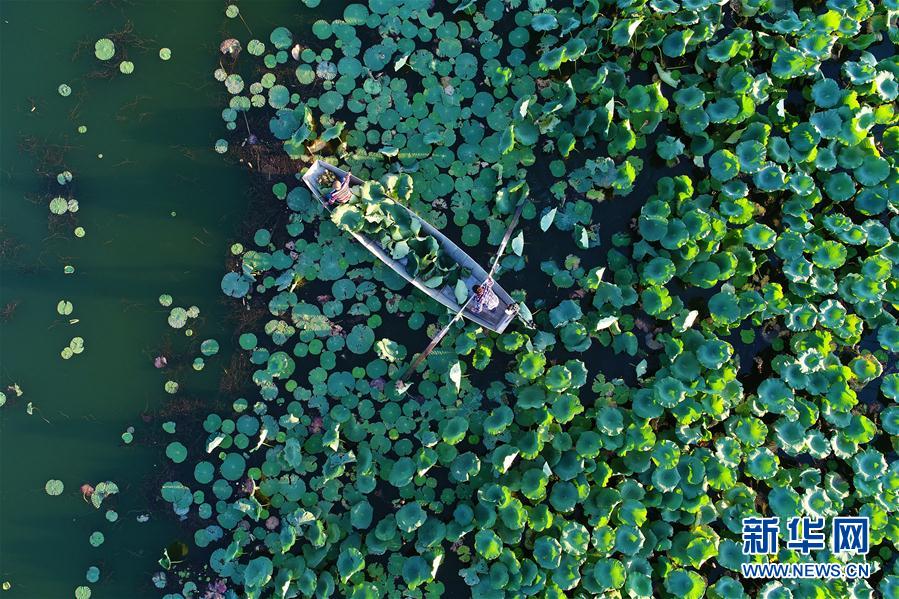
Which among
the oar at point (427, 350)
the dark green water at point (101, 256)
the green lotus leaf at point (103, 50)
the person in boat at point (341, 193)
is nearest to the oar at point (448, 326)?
the oar at point (427, 350)

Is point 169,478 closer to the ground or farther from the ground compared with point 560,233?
closer to the ground

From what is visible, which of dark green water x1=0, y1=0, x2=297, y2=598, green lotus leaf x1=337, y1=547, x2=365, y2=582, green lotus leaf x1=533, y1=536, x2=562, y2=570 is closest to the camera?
green lotus leaf x1=533, y1=536, x2=562, y2=570

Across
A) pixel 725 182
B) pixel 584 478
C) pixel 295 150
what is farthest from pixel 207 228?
pixel 725 182

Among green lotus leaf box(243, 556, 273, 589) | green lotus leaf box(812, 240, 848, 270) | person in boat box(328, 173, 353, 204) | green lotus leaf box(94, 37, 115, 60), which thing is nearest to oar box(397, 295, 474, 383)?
person in boat box(328, 173, 353, 204)

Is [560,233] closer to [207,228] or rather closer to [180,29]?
[207,228]

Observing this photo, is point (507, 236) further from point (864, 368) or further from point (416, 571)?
point (864, 368)

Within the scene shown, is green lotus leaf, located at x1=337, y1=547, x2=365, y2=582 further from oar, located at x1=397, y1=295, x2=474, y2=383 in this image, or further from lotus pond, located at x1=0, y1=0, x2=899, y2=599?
oar, located at x1=397, y1=295, x2=474, y2=383

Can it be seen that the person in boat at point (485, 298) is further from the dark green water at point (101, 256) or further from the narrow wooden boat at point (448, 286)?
the dark green water at point (101, 256)
